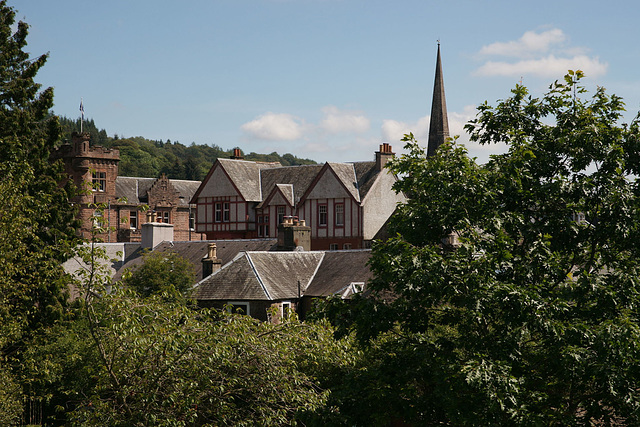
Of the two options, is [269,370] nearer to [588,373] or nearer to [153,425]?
[153,425]

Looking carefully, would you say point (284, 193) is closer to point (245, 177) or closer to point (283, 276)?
point (245, 177)

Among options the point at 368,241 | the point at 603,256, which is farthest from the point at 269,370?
the point at 368,241

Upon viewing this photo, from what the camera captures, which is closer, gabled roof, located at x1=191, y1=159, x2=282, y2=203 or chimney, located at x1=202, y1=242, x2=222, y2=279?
chimney, located at x1=202, y1=242, x2=222, y2=279

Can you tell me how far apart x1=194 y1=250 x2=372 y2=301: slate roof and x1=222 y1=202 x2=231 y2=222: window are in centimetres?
2076

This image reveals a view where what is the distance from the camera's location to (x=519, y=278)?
14.6m

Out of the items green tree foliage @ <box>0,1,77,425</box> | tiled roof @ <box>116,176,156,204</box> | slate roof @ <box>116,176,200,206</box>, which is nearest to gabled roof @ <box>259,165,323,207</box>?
slate roof @ <box>116,176,200,206</box>

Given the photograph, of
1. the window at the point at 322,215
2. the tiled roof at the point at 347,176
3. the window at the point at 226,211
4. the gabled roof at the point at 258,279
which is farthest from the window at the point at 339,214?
the gabled roof at the point at 258,279

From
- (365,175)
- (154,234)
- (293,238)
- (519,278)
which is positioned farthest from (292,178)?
(519,278)

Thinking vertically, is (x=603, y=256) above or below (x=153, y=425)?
above

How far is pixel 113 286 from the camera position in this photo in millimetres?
16047

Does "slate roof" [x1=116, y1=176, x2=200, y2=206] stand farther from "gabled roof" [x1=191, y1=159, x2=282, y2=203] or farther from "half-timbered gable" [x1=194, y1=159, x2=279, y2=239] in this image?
"gabled roof" [x1=191, y1=159, x2=282, y2=203]

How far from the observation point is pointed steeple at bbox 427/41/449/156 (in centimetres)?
6638

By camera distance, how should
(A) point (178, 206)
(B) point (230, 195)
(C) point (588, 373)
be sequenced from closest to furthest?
(C) point (588, 373) → (B) point (230, 195) → (A) point (178, 206)

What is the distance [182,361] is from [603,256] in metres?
9.13
